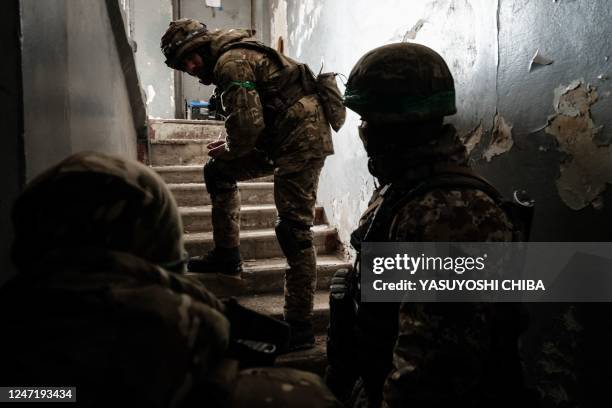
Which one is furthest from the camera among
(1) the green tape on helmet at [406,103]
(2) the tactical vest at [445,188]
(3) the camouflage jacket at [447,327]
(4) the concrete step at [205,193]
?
(4) the concrete step at [205,193]

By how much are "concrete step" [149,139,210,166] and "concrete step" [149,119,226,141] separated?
0.63m

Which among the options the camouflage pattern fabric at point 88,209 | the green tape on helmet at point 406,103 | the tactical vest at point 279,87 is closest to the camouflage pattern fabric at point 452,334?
the green tape on helmet at point 406,103

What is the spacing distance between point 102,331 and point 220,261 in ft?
7.25

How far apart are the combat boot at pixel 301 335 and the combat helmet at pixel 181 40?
1.59m

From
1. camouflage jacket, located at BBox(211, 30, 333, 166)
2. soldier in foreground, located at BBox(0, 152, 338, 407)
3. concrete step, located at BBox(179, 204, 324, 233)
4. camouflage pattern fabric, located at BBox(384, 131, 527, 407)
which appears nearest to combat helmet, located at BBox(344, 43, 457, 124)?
camouflage pattern fabric, located at BBox(384, 131, 527, 407)

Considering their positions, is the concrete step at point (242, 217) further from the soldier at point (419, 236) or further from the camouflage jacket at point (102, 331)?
the camouflage jacket at point (102, 331)

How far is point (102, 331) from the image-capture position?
57 cm

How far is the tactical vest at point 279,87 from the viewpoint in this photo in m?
2.40

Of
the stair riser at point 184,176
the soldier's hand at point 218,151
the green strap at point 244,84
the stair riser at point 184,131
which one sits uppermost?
the green strap at point 244,84

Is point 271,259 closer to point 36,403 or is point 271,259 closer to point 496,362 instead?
point 496,362

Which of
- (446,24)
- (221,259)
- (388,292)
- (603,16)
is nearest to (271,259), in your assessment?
(221,259)

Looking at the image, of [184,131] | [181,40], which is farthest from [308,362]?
[184,131]

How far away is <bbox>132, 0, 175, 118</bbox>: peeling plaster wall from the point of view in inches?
285

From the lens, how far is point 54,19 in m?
1.30
